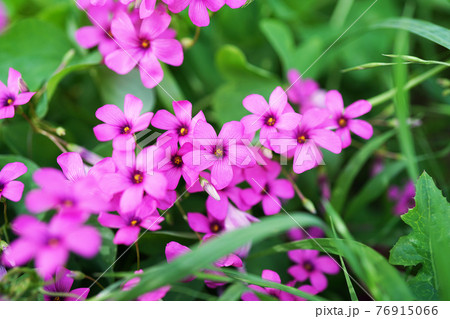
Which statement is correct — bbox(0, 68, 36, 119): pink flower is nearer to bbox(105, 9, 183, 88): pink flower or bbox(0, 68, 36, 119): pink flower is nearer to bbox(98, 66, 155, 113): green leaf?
bbox(105, 9, 183, 88): pink flower

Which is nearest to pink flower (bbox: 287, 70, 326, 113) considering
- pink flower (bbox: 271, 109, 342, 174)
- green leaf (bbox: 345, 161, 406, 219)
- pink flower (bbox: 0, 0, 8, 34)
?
green leaf (bbox: 345, 161, 406, 219)

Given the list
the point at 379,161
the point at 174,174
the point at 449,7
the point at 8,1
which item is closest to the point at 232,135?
the point at 174,174

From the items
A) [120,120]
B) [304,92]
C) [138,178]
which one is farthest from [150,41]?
[304,92]

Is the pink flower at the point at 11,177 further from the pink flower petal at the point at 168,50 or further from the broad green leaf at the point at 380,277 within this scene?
the broad green leaf at the point at 380,277

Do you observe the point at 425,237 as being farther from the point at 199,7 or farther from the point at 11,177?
the point at 11,177

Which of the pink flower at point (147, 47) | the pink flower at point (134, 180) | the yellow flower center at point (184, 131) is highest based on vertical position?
the pink flower at point (147, 47)

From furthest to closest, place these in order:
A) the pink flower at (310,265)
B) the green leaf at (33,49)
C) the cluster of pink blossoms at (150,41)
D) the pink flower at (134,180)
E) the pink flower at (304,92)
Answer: the pink flower at (304,92) → the green leaf at (33,49) → the pink flower at (310,265) → the cluster of pink blossoms at (150,41) → the pink flower at (134,180)

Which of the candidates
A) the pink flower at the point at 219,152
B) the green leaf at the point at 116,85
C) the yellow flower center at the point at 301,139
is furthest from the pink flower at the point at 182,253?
the green leaf at the point at 116,85
